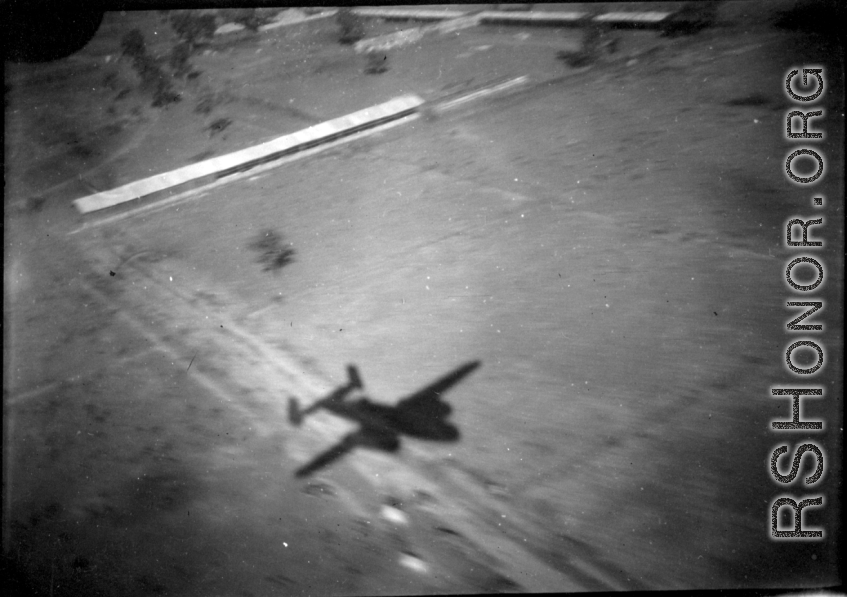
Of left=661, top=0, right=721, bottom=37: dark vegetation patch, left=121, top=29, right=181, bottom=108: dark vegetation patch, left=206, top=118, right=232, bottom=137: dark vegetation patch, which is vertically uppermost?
left=121, top=29, right=181, bottom=108: dark vegetation patch

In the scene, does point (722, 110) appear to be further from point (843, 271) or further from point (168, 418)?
point (168, 418)

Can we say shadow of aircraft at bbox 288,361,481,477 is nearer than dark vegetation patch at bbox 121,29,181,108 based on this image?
Yes

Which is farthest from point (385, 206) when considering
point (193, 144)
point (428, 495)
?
point (428, 495)

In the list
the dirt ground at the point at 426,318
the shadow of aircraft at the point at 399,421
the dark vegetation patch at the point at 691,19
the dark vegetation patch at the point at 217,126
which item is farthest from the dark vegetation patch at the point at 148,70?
the dark vegetation patch at the point at 691,19

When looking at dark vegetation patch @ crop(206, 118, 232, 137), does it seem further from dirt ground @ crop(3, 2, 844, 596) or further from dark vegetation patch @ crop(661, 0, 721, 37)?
dark vegetation patch @ crop(661, 0, 721, 37)

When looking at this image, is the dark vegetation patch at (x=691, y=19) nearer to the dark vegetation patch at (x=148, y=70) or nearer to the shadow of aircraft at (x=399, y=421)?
the shadow of aircraft at (x=399, y=421)

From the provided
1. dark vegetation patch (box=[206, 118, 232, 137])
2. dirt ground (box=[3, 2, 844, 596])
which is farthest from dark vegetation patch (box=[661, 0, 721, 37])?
dark vegetation patch (box=[206, 118, 232, 137])

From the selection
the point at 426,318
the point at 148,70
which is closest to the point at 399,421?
the point at 426,318

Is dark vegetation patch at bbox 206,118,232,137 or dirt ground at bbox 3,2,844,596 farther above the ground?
dark vegetation patch at bbox 206,118,232,137
